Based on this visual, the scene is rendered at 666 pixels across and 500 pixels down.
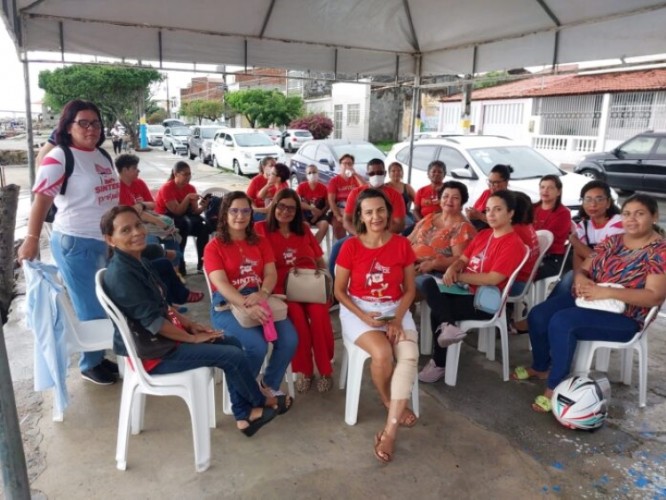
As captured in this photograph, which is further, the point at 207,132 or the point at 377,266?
the point at 207,132

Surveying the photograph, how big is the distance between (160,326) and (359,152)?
27.4 feet

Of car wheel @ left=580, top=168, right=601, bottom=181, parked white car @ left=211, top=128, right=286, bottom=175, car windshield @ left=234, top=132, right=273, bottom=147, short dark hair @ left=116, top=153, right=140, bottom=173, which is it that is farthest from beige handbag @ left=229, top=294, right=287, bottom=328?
car windshield @ left=234, top=132, right=273, bottom=147

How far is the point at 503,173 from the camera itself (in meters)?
4.64

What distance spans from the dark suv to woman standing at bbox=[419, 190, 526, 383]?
981 centimetres

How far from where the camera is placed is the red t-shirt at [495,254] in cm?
322

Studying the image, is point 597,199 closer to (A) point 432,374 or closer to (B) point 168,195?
(A) point 432,374

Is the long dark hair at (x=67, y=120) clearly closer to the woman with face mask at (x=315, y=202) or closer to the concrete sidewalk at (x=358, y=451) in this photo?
the concrete sidewalk at (x=358, y=451)

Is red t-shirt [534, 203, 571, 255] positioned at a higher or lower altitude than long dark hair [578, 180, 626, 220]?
lower

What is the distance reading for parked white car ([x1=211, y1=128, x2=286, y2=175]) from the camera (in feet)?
48.4

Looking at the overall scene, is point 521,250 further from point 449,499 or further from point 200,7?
point 200,7

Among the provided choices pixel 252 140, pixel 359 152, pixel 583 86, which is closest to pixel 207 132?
pixel 252 140

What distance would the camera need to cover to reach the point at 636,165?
1138 cm

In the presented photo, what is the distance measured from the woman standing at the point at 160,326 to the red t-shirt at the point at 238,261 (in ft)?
1.29

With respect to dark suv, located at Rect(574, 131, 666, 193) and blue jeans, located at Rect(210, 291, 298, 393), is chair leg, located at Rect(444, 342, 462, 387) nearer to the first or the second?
blue jeans, located at Rect(210, 291, 298, 393)
